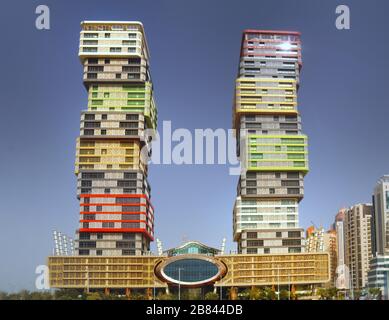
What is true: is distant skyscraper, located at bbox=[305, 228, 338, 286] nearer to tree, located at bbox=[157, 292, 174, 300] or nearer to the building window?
the building window

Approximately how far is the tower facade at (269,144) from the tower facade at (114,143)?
9792mm

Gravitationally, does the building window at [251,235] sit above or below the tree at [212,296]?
above

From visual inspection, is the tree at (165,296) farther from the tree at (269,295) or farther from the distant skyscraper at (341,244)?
the distant skyscraper at (341,244)

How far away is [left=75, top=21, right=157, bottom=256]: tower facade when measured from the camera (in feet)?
178

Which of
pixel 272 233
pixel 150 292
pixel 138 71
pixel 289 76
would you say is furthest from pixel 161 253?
pixel 289 76

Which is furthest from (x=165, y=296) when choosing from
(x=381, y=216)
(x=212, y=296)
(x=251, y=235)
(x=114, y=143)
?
(x=381, y=216)

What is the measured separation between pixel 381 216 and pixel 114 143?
98.5 feet

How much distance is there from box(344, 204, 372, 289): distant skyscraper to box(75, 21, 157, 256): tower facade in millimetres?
25693

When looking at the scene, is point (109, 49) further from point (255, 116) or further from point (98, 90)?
point (255, 116)

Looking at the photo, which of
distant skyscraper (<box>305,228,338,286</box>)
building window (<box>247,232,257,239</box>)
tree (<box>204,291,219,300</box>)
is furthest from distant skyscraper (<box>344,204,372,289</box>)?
tree (<box>204,291,219,300</box>)

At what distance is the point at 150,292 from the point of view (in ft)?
177

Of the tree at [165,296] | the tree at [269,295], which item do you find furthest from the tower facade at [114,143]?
the tree at [269,295]

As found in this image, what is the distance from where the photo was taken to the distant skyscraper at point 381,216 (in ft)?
202

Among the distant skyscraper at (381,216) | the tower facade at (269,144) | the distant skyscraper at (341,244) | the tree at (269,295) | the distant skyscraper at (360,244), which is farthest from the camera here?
the distant skyscraper at (341,244)
